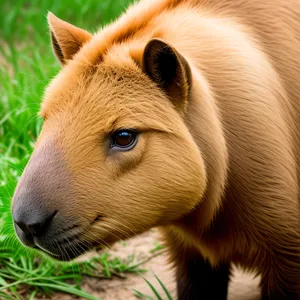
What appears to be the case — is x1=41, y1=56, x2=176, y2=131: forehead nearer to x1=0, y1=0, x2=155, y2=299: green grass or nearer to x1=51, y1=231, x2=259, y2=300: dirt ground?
x1=0, y1=0, x2=155, y2=299: green grass

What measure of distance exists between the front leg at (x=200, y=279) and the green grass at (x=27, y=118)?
539mm

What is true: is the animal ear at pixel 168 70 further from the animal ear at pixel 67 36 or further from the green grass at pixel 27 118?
the green grass at pixel 27 118

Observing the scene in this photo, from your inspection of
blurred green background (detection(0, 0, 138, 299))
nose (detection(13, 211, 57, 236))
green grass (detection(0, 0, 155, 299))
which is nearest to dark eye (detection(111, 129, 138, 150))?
nose (detection(13, 211, 57, 236))

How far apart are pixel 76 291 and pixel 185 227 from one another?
99cm

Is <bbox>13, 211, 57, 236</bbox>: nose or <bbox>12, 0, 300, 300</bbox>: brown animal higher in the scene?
<bbox>12, 0, 300, 300</bbox>: brown animal

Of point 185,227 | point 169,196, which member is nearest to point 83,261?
point 185,227

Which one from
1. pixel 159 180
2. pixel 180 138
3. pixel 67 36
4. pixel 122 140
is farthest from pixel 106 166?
pixel 67 36

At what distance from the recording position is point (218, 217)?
369cm

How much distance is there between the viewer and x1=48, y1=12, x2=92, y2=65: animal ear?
12.1 ft

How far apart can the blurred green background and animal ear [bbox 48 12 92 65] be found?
112 centimetres

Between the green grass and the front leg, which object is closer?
the front leg

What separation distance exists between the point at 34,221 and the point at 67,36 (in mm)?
1025

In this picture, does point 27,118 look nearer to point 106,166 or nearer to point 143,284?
point 143,284

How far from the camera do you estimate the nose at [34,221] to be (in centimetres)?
314
